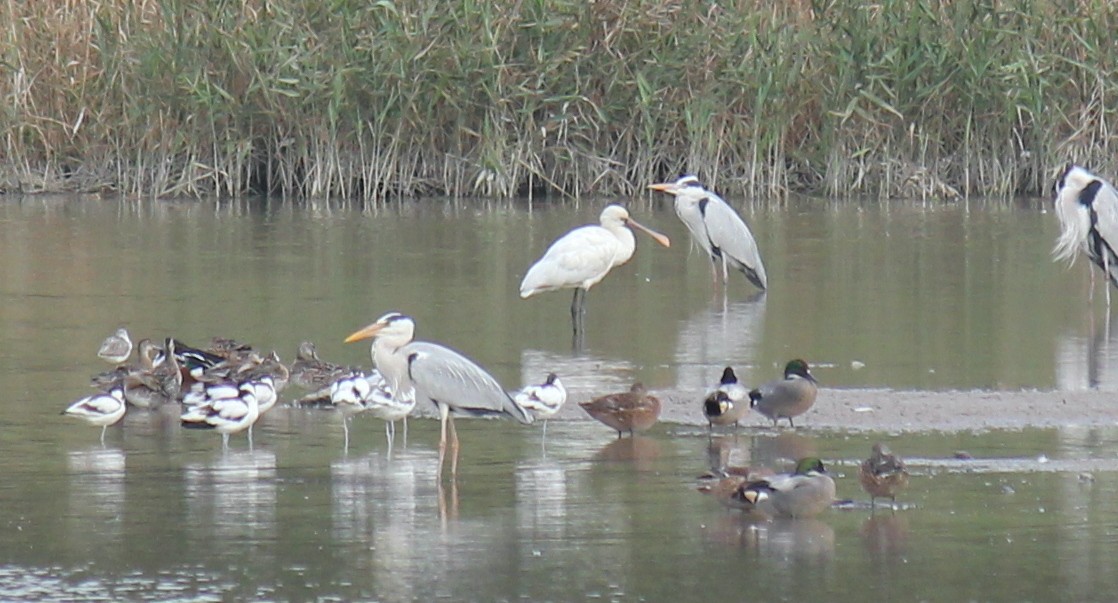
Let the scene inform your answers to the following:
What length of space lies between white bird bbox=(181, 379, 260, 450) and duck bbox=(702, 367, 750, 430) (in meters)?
2.15

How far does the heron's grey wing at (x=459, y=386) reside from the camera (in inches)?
349

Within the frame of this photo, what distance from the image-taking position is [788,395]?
386 inches

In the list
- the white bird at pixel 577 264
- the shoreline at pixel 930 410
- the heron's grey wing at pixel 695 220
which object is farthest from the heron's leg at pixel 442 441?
the heron's grey wing at pixel 695 220

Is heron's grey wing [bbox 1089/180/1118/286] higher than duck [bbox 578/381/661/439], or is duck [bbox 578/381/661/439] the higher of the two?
heron's grey wing [bbox 1089/180/1118/286]

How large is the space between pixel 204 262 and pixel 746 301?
4.88 meters

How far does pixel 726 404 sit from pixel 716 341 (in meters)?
3.77

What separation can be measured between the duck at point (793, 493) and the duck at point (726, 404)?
169 cm

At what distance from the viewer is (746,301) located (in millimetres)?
15945

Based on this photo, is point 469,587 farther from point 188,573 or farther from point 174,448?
point 174,448

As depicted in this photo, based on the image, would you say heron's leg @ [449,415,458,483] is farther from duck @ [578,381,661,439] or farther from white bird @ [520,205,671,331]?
white bird @ [520,205,671,331]

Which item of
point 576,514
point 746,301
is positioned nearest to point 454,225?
point 746,301

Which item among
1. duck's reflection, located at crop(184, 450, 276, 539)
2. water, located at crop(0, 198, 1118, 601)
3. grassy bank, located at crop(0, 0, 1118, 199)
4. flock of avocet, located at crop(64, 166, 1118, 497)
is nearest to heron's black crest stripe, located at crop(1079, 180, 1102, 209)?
water, located at crop(0, 198, 1118, 601)

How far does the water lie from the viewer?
7051mm

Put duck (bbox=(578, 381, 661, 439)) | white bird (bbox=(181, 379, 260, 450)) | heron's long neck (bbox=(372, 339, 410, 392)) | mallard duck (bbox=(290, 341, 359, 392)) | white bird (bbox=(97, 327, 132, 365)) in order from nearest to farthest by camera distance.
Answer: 1. heron's long neck (bbox=(372, 339, 410, 392))
2. white bird (bbox=(181, 379, 260, 450))
3. duck (bbox=(578, 381, 661, 439))
4. mallard duck (bbox=(290, 341, 359, 392))
5. white bird (bbox=(97, 327, 132, 365))
